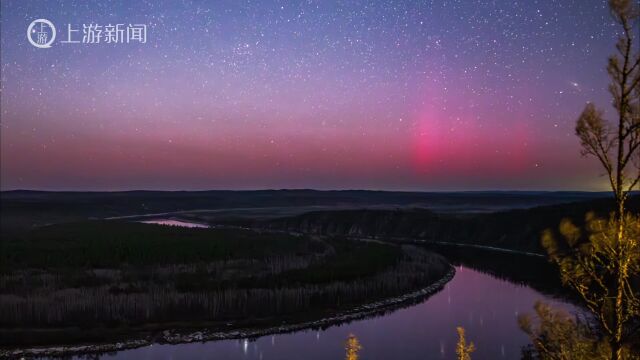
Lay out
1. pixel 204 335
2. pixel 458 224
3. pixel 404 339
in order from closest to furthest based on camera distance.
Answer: pixel 204 335 < pixel 404 339 < pixel 458 224

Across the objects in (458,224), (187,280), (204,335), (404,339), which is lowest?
(404,339)

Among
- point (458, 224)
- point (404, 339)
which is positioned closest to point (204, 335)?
point (404, 339)

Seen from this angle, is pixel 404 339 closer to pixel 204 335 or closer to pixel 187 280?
pixel 204 335

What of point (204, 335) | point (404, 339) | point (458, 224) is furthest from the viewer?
point (458, 224)

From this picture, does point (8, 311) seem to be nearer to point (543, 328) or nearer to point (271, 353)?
point (271, 353)

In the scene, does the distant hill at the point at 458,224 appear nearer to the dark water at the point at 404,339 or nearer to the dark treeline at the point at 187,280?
the dark treeline at the point at 187,280
